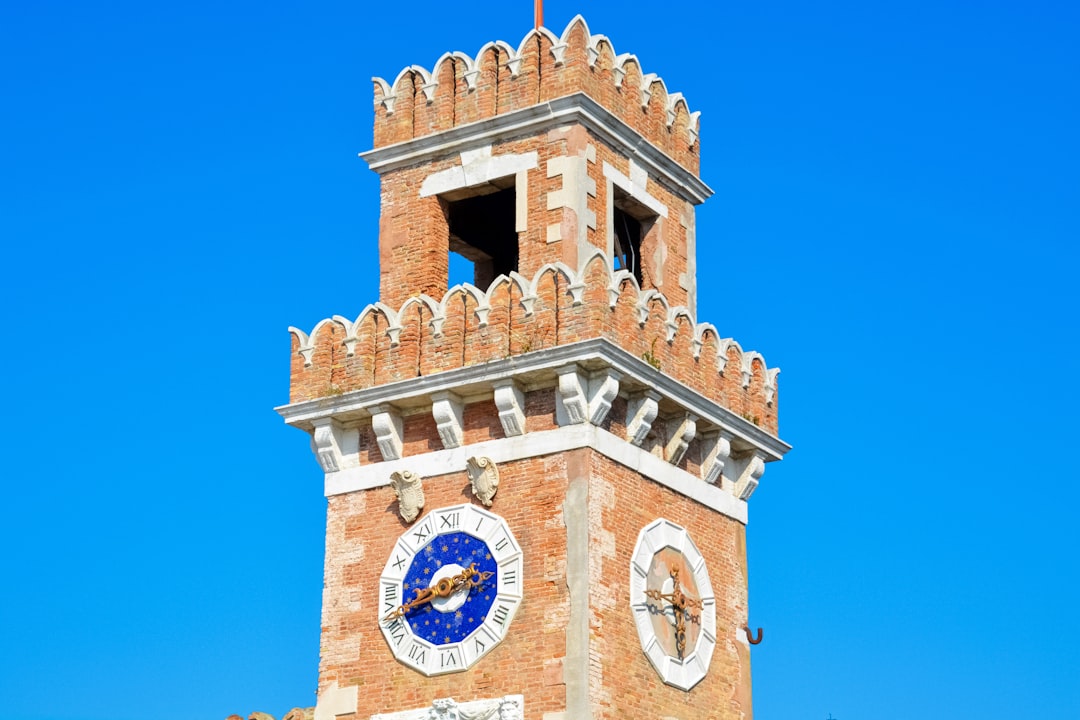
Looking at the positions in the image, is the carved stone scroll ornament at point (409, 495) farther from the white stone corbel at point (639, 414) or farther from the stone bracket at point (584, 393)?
the white stone corbel at point (639, 414)

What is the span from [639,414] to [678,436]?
1169 millimetres

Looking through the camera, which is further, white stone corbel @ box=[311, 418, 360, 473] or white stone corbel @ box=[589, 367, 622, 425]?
white stone corbel @ box=[311, 418, 360, 473]

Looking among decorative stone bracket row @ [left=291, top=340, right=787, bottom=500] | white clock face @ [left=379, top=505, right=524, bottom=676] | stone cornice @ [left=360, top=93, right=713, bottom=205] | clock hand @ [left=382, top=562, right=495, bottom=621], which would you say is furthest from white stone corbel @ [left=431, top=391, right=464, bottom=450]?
stone cornice @ [left=360, top=93, right=713, bottom=205]

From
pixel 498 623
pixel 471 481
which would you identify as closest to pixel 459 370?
pixel 471 481

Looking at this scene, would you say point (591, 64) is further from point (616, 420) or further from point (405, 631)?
point (405, 631)

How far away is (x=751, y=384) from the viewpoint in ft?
128

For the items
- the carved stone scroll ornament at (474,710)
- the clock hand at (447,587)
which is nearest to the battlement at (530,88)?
the clock hand at (447,587)

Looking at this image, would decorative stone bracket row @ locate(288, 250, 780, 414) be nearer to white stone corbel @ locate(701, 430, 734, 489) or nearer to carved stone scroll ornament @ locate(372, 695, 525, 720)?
white stone corbel @ locate(701, 430, 734, 489)

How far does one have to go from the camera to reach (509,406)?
1415 inches

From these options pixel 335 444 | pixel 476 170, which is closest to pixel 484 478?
pixel 335 444

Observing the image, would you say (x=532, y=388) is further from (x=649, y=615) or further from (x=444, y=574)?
(x=649, y=615)

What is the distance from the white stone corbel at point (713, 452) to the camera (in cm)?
3812

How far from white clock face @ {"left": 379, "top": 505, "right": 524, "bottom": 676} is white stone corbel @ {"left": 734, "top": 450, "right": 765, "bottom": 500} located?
5.03 metres

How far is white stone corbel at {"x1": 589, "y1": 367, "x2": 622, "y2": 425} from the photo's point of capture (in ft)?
116
